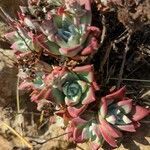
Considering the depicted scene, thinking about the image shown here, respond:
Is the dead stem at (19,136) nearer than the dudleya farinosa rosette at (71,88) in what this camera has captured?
No

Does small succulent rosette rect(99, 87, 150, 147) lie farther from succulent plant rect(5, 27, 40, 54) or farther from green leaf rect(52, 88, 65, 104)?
succulent plant rect(5, 27, 40, 54)

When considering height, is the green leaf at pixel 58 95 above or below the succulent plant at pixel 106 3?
below

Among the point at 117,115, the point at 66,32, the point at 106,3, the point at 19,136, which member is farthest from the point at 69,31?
the point at 19,136

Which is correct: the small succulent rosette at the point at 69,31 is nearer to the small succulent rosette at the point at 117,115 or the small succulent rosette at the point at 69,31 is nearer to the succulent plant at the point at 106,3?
the succulent plant at the point at 106,3

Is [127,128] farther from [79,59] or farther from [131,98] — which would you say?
[79,59]

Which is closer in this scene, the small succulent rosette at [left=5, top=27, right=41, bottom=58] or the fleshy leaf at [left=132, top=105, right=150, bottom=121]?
the fleshy leaf at [left=132, top=105, right=150, bottom=121]

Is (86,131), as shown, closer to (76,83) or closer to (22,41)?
(76,83)

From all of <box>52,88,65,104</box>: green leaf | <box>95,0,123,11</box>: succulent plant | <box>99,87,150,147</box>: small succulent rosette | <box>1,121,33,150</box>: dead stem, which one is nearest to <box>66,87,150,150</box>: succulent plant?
<box>99,87,150,147</box>: small succulent rosette

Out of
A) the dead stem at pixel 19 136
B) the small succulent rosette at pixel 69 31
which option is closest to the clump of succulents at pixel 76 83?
the small succulent rosette at pixel 69 31
